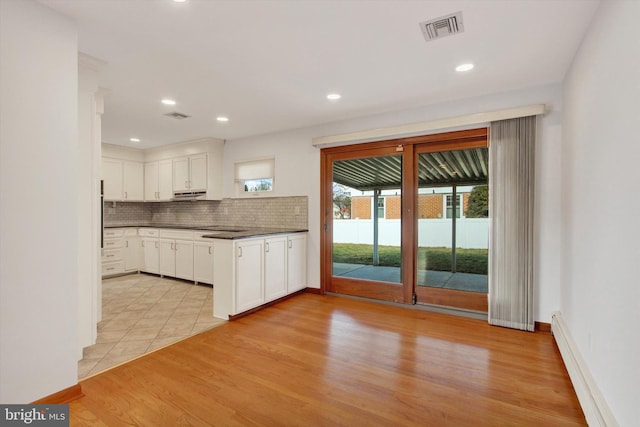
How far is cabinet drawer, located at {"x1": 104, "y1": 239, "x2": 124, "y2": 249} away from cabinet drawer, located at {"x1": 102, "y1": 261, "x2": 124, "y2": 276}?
0.30m

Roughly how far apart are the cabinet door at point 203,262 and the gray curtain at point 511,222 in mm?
4019

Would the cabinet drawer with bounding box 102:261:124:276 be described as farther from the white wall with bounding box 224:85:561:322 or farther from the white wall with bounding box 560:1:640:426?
the white wall with bounding box 560:1:640:426

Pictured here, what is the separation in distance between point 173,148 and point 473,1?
5590mm

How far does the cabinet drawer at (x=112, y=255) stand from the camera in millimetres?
5530

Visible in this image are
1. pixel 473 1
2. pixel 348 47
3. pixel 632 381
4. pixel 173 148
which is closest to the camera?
pixel 632 381

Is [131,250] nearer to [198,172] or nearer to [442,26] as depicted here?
[198,172]

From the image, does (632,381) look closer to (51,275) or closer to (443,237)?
(443,237)

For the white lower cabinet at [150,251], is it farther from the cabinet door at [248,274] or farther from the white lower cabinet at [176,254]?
the cabinet door at [248,274]

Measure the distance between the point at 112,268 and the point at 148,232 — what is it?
2.87 feet

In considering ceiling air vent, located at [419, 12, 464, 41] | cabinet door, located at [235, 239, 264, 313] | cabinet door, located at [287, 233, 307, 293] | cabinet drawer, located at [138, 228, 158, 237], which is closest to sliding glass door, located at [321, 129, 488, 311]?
cabinet door, located at [287, 233, 307, 293]

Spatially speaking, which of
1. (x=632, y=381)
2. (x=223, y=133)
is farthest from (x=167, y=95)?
(x=632, y=381)

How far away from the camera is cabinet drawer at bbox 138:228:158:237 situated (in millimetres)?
5820

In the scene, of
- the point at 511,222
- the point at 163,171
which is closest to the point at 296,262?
the point at 511,222

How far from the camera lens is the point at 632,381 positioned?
1284 mm
